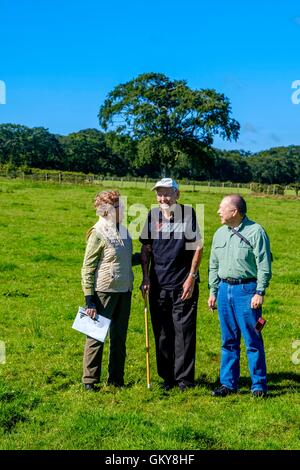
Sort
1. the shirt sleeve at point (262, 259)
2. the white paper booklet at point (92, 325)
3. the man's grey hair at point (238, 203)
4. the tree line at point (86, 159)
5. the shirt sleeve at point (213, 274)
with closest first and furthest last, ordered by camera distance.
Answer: the shirt sleeve at point (262, 259)
the man's grey hair at point (238, 203)
the white paper booklet at point (92, 325)
the shirt sleeve at point (213, 274)
the tree line at point (86, 159)

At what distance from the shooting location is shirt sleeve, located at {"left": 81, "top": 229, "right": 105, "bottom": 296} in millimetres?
7633

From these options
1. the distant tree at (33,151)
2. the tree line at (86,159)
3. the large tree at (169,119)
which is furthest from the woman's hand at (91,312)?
the distant tree at (33,151)

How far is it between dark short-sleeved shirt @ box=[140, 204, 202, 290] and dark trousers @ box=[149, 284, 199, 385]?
197mm

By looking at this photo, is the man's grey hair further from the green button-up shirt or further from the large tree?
the large tree

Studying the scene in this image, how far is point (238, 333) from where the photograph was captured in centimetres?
778

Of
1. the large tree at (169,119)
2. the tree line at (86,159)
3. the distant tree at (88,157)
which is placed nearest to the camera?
the large tree at (169,119)

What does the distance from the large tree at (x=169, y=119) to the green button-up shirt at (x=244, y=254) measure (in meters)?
65.1

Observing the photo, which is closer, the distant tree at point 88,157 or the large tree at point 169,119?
the large tree at point 169,119

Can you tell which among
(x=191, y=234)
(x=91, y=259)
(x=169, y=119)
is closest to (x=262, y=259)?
(x=191, y=234)

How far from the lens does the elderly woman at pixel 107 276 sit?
25.1 feet

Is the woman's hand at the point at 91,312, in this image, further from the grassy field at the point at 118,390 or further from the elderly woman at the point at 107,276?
the grassy field at the point at 118,390

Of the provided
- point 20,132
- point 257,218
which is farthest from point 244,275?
point 20,132

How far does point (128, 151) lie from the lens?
250ft
